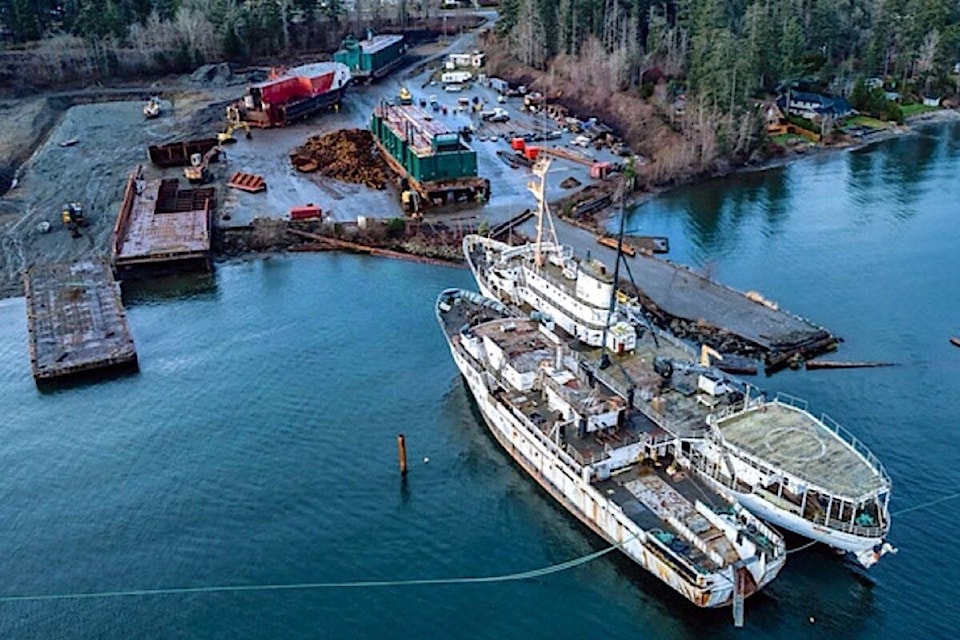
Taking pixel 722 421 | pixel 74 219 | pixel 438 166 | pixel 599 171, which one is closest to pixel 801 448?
pixel 722 421

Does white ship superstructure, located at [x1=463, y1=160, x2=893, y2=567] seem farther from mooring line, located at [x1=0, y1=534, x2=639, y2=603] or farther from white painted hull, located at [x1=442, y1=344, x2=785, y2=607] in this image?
mooring line, located at [x1=0, y1=534, x2=639, y2=603]

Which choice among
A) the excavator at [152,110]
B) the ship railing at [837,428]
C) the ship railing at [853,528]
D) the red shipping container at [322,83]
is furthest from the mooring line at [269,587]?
the excavator at [152,110]

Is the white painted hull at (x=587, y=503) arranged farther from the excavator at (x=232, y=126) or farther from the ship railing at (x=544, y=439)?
the excavator at (x=232, y=126)

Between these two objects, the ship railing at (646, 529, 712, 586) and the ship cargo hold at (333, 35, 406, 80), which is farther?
the ship cargo hold at (333, 35, 406, 80)

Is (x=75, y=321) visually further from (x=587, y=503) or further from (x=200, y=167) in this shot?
(x=587, y=503)

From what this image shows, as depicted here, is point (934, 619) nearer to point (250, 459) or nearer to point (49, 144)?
point (250, 459)

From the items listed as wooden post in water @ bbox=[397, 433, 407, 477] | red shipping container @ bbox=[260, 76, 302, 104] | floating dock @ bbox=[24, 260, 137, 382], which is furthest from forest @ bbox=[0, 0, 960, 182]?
floating dock @ bbox=[24, 260, 137, 382]

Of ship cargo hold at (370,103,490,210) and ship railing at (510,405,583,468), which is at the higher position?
ship cargo hold at (370,103,490,210)
